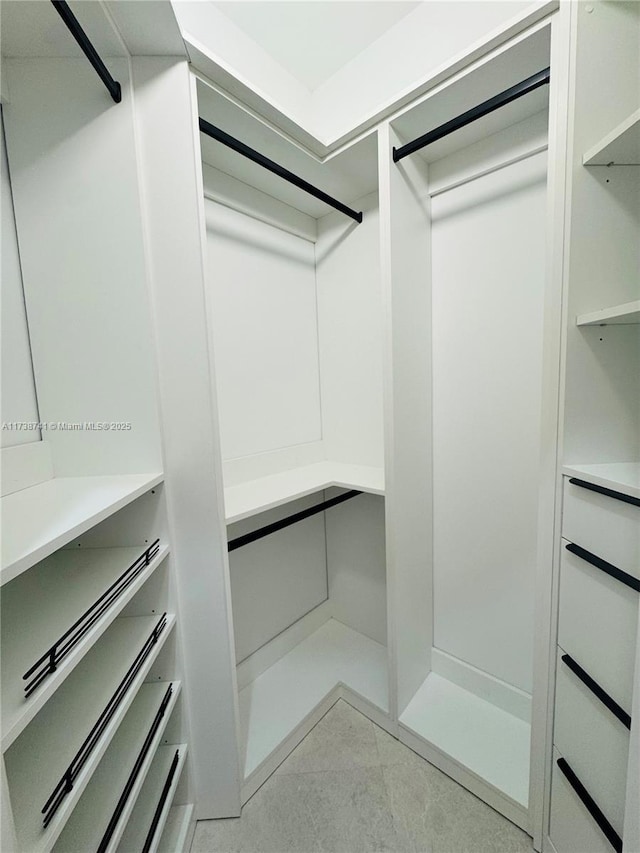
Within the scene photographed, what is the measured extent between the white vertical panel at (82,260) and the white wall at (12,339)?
0.06ft

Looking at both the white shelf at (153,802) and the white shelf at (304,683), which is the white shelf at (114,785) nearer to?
the white shelf at (153,802)

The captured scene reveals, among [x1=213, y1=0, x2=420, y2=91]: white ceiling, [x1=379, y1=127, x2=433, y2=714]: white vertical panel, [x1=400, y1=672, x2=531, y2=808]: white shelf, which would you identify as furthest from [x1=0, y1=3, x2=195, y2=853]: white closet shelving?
[x1=400, y1=672, x2=531, y2=808]: white shelf

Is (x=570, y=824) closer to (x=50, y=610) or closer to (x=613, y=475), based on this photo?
(x=613, y=475)

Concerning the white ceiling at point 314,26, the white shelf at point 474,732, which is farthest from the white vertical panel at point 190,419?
the white shelf at point 474,732

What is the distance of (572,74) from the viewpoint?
87 cm

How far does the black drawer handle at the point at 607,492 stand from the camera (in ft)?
2.55

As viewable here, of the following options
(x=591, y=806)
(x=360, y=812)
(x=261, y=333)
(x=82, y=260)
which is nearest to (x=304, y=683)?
(x=360, y=812)

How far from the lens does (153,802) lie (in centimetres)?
98

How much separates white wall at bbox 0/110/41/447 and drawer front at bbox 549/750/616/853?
185cm

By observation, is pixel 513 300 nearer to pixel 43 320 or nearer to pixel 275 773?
pixel 43 320

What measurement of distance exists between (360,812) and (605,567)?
1.23 m

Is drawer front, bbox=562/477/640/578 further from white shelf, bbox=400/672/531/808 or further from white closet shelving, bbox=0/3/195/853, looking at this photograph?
white closet shelving, bbox=0/3/195/853

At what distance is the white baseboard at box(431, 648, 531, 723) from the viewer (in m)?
1.42

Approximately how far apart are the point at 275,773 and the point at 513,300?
2099 millimetres
